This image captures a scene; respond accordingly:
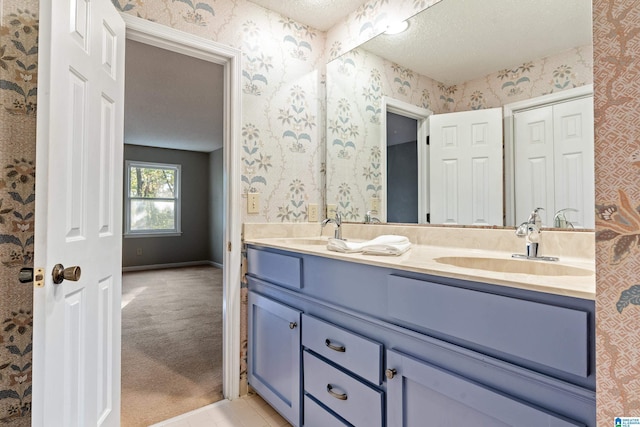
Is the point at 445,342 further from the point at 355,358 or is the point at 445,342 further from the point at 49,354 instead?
the point at 49,354

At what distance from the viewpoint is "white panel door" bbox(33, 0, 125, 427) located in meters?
Result: 0.96

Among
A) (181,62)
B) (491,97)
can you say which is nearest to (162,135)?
(181,62)

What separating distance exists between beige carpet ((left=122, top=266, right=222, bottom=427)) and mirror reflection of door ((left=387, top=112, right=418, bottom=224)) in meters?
1.49

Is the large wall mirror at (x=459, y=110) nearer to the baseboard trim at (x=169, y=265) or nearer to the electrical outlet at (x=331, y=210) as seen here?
the electrical outlet at (x=331, y=210)

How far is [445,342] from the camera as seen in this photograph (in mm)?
901

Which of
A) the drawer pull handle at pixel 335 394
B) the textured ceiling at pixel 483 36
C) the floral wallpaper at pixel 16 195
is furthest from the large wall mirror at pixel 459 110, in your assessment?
the floral wallpaper at pixel 16 195

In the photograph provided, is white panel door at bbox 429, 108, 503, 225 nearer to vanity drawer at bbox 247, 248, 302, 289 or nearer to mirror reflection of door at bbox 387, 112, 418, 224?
mirror reflection of door at bbox 387, 112, 418, 224

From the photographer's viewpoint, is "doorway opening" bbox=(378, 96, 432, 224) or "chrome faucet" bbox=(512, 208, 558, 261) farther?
"doorway opening" bbox=(378, 96, 432, 224)

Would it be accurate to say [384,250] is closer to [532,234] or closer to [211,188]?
[532,234]

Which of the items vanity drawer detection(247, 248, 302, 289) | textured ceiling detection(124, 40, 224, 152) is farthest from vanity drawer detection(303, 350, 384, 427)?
textured ceiling detection(124, 40, 224, 152)

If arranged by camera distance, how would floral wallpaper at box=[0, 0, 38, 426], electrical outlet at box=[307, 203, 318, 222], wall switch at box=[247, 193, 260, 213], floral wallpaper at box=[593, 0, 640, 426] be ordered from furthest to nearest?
electrical outlet at box=[307, 203, 318, 222] < wall switch at box=[247, 193, 260, 213] < floral wallpaper at box=[0, 0, 38, 426] < floral wallpaper at box=[593, 0, 640, 426]

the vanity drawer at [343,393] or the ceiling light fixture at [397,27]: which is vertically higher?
the ceiling light fixture at [397,27]

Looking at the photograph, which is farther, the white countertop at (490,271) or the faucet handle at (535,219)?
the faucet handle at (535,219)

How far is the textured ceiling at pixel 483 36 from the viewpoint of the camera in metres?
1.22
